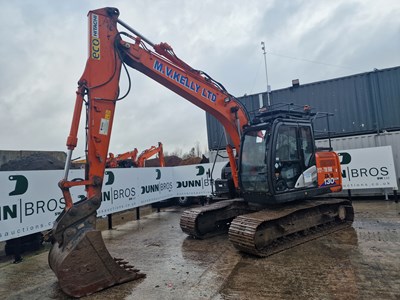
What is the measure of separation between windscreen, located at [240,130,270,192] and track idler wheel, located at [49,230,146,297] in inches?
115

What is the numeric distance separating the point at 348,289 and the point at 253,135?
313 cm

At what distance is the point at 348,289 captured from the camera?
348 centimetres

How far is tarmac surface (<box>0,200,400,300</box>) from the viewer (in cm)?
355

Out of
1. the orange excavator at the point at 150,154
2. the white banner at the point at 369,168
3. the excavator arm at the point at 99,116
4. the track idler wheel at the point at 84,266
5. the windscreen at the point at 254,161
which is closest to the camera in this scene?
the track idler wheel at the point at 84,266

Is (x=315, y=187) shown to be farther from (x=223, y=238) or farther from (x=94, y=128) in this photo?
(x=94, y=128)

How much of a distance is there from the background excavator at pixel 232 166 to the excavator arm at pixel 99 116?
0.01 metres

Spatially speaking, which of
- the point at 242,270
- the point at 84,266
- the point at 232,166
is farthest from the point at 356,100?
the point at 84,266

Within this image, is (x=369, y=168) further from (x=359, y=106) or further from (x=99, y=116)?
(x=99, y=116)

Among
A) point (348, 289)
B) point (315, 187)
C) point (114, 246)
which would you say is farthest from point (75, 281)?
point (315, 187)

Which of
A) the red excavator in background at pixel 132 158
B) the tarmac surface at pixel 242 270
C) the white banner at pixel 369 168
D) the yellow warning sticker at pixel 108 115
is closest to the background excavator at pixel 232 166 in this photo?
the yellow warning sticker at pixel 108 115

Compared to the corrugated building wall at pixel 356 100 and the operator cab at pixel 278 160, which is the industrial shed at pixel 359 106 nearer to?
the corrugated building wall at pixel 356 100

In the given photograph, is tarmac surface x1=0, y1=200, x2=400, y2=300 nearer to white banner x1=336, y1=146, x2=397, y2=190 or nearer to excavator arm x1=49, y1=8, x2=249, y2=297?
excavator arm x1=49, y1=8, x2=249, y2=297

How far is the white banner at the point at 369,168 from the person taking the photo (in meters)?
9.38

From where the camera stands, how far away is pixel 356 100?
11.3m
